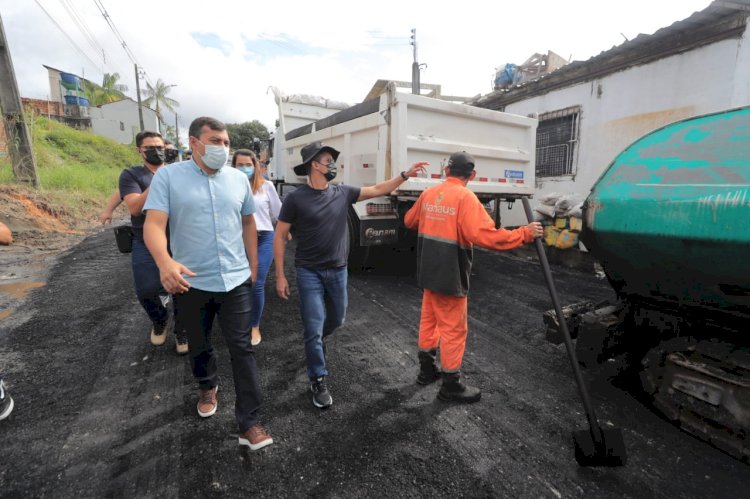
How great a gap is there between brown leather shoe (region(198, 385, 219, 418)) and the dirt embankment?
3059 mm

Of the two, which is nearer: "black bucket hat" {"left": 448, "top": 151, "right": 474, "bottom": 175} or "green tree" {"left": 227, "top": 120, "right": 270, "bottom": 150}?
"black bucket hat" {"left": 448, "top": 151, "right": 474, "bottom": 175}

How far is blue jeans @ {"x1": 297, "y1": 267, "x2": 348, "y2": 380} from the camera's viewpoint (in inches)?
98.0

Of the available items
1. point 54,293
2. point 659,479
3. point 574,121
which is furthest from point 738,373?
point 574,121

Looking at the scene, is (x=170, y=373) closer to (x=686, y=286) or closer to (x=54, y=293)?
(x=54, y=293)

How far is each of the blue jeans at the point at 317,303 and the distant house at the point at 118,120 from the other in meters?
39.6

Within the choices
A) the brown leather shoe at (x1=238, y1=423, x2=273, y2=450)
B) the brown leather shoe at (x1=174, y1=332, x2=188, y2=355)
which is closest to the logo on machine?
the brown leather shoe at (x1=174, y1=332, x2=188, y2=355)

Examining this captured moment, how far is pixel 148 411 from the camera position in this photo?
2.40m

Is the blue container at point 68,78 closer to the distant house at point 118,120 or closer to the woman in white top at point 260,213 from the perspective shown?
the distant house at point 118,120

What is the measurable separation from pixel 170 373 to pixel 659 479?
3.12 m

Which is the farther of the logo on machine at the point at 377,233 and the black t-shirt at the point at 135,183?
the logo on machine at the point at 377,233

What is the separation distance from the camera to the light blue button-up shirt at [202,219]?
1.93m

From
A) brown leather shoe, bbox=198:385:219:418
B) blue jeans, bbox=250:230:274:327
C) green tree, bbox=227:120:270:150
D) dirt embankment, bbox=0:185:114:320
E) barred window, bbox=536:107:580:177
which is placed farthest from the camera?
green tree, bbox=227:120:270:150

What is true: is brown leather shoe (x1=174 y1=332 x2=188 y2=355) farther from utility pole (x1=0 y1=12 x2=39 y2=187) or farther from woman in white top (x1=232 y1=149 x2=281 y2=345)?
utility pole (x1=0 y1=12 x2=39 y2=187)

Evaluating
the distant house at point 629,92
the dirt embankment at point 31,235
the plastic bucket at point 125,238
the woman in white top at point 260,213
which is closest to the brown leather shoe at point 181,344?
the woman in white top at point 260,213
